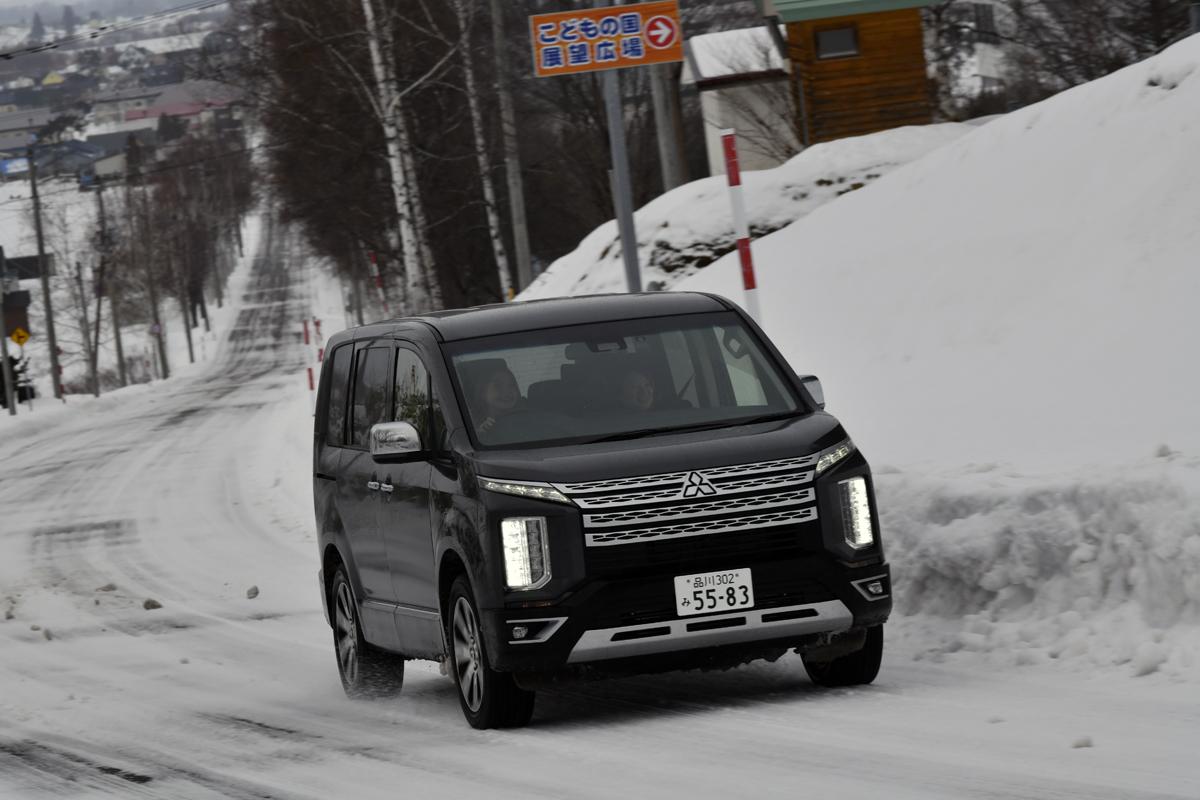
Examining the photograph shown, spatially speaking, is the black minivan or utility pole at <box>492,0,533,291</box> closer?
the black minivan

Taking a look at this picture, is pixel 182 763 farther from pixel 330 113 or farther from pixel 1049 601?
pixel 330 113

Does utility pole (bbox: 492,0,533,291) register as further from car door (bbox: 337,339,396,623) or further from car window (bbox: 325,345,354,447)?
car door (bbox: 337,339,396,623)

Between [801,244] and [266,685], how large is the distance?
1088cm

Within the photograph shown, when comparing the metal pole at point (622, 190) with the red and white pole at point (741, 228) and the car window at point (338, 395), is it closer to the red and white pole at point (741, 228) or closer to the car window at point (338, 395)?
the red and white pole at point (741, 228)

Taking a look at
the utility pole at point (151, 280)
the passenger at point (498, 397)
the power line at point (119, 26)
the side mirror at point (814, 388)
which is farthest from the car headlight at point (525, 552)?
the utility pole at point (151, 280)

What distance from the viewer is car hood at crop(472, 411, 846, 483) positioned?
741cm

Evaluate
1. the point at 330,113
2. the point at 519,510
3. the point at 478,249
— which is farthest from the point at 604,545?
the point at 478,249

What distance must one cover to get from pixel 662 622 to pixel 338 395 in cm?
345

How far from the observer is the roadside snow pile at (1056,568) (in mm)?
8031

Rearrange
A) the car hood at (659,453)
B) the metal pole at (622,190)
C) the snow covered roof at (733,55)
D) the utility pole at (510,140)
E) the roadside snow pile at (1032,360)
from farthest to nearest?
the snow covered roof at (733,55) < the utility pole at (510,140) < the metal pole at (622,190) < the roadside snow pile at (1032,360) < the car hood at (659,453)

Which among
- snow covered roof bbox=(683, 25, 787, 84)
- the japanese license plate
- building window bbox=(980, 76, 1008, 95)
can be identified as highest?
snow covered roof bbox=(683, 25, 787, 84)

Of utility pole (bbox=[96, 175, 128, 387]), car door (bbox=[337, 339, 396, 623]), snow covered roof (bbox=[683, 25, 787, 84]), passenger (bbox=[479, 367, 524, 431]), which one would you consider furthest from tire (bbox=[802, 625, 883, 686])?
utility pole (bbox=[96, 175, 128, 387])

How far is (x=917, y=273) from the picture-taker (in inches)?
666

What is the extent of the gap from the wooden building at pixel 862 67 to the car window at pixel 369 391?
31900 mm
